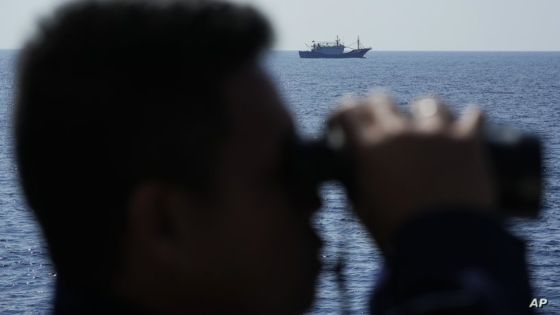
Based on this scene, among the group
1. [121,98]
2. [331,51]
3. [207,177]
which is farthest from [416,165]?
[331,51]

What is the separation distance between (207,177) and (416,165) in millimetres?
302

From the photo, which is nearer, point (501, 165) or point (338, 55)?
point (501, 165)

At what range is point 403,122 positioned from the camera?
1.39 meters

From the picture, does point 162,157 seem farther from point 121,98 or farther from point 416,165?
point 416,165

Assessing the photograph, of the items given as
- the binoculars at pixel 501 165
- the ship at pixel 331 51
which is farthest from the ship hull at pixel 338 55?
the binoculars at pixel 501 165

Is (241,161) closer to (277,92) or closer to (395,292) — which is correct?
(277,92)

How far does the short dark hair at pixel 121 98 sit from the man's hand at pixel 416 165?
22cm

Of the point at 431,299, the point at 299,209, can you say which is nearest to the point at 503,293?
the point at 431,299

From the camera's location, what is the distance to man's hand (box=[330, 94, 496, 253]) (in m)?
1.37

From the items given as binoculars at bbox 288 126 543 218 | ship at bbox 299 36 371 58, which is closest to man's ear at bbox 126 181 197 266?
binoculars at bbox 288 126 543 218

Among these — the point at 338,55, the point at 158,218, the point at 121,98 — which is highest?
the point at 121,98

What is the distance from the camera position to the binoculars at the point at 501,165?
57.8 inches

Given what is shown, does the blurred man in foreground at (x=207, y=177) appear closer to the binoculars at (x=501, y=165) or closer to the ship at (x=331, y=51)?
the binoculars at (x=501, y=165)

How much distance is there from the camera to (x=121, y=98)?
1414 millimetres
